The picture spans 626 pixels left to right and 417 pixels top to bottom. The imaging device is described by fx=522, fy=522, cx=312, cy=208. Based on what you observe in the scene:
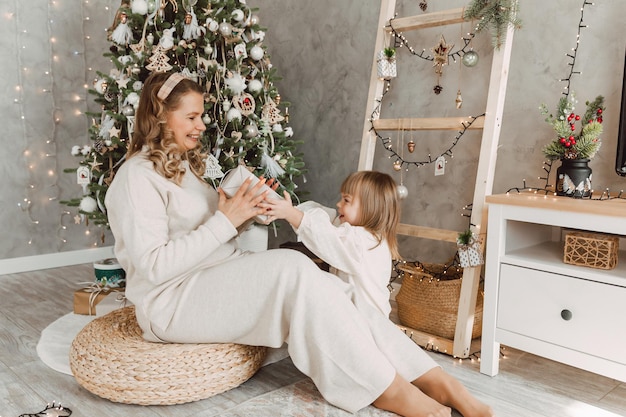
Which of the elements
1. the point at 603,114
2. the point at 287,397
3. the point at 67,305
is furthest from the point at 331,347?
the point at 67,305

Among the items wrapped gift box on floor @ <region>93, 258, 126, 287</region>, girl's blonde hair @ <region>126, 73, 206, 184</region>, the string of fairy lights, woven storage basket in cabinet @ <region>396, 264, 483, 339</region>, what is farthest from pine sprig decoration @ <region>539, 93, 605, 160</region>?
the string of fairy lights

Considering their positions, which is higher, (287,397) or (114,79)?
(114,79)

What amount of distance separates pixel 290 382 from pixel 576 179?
1263 mm

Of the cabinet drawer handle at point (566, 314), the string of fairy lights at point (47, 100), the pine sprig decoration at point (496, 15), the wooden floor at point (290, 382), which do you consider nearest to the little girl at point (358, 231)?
the wooden floor at point (290, 382)

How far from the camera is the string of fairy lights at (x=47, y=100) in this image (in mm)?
3367

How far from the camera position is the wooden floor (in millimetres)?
1685

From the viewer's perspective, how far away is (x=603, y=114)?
83.0 inches

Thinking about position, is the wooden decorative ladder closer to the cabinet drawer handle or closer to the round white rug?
the cabinet drawer handle

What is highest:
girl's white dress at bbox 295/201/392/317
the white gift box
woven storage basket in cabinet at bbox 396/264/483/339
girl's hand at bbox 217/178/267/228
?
the white gift box

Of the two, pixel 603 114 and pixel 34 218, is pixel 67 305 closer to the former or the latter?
pixel 34 218

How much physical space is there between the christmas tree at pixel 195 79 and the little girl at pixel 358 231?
30.0 inches

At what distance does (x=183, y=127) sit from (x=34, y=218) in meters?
2.28

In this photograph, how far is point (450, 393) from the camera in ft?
5.33

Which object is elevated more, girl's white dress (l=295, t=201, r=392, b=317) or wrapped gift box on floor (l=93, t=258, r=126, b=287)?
girl's white dress (l=295, t=201, r=392, b=317)
